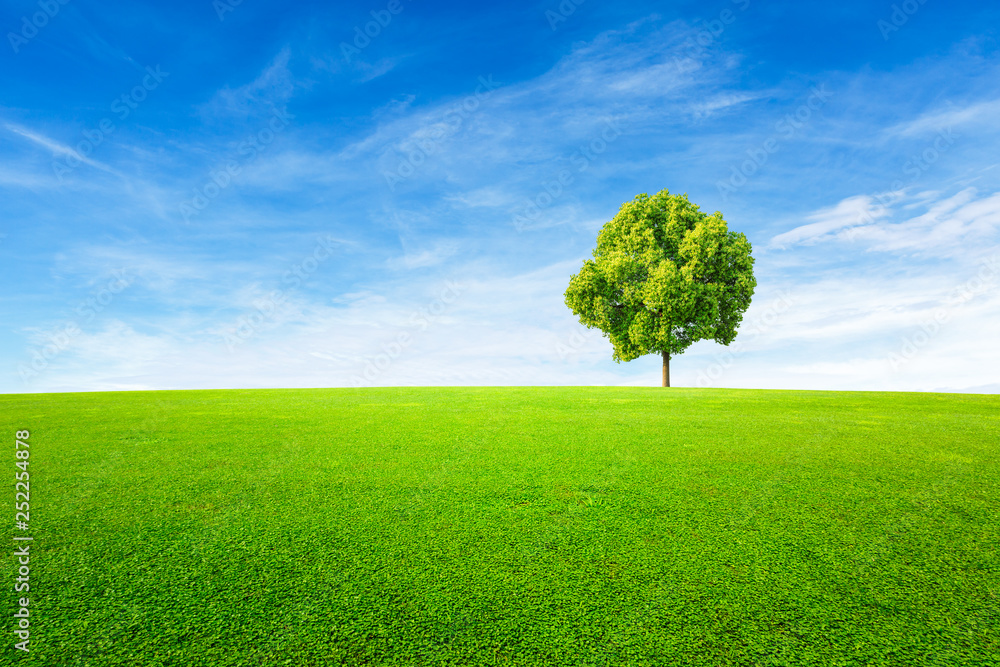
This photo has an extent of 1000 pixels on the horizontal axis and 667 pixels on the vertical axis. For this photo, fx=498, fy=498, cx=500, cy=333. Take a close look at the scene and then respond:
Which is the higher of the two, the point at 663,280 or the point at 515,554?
the point at 663,280

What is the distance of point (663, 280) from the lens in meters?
27.7

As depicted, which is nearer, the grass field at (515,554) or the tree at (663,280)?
the grass field at (515,554)

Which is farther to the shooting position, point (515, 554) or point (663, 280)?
point (663, 280)

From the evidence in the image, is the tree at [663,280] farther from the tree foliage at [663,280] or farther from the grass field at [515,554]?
the grass field at [515,554]

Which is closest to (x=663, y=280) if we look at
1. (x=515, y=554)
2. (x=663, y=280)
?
(x=663, y=280)

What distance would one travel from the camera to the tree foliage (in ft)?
92.5

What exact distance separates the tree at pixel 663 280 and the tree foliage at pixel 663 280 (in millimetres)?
54

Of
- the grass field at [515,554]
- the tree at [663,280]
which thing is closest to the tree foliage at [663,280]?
the tree at [663,280]

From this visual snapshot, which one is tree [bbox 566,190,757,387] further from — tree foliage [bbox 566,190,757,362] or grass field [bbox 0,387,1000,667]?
grass field [bbox 0,387,1000,667]

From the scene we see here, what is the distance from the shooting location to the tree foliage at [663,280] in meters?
28.2

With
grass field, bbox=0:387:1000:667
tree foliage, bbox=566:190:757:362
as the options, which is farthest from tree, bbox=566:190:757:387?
grass field, bbox=0:387:1000:667

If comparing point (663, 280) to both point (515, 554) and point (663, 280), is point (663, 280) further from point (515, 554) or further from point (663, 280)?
point (515, 554)

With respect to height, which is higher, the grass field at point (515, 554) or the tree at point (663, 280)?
the tree at point (663, 280)

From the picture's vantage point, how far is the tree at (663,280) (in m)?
28.2
